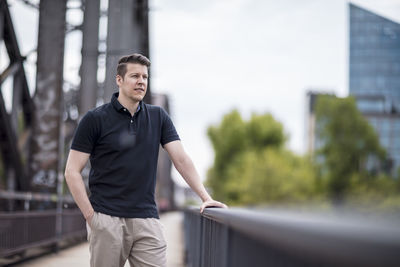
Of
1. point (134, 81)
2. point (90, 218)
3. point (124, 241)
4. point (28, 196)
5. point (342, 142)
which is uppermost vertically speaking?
point (342, 142)

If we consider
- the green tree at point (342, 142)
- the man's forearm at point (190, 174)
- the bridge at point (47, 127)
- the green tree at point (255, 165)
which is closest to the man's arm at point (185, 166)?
the man's forearm at point (190, 174)

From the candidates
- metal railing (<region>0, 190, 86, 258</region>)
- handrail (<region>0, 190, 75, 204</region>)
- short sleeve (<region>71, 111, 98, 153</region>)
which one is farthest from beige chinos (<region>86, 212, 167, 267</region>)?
handrail (<region>0, 190, 75, 204</region>)

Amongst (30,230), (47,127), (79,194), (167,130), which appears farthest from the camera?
(47,127)

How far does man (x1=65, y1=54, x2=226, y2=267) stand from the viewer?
9.71 ft

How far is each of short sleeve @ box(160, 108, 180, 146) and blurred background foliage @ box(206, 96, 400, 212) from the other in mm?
45625

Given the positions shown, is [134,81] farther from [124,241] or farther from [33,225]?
[33,225]

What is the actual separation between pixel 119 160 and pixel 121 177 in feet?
0.25

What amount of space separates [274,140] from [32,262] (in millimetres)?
47979

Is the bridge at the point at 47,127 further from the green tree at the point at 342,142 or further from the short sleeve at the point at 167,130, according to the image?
the green tree at the point at 342,142

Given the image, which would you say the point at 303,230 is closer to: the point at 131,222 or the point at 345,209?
the point at 131,222

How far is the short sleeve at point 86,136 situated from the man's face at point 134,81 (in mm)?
209

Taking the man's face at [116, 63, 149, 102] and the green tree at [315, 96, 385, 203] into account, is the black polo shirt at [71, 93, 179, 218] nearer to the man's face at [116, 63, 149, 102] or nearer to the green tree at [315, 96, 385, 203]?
the man's face at [116, 63, 149, 102]

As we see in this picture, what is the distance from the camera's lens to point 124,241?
3021 millimetres

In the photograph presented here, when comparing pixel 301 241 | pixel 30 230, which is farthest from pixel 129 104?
pixel 30 230
